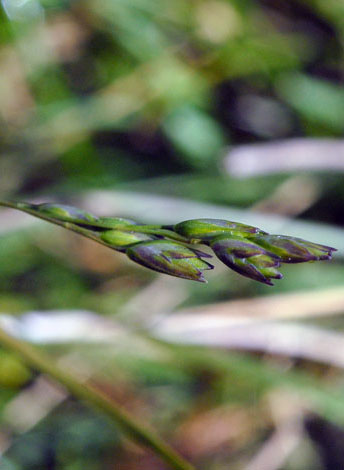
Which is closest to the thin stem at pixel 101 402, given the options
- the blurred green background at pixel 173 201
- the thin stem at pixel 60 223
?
the thin stem at pixel 60 223

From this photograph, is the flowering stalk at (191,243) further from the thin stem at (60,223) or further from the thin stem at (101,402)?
the thin stem at (101,402)

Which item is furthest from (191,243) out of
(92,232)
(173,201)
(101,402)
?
(173,201)

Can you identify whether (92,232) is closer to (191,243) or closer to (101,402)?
(191,243)

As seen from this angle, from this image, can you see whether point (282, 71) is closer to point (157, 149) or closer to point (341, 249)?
point (157, 149)

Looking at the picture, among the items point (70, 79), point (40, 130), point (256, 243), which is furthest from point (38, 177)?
point (256, 243)

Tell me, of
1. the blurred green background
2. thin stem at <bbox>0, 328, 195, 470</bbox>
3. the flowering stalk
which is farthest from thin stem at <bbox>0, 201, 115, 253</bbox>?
the blurred green background

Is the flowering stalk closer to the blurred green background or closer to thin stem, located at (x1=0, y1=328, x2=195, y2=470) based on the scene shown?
thin stem, located at (x1=0, y1=328, x2=195, y2=470)
